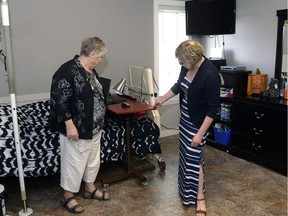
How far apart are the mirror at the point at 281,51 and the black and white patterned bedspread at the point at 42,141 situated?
60.4 inches

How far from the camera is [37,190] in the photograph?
2773mm

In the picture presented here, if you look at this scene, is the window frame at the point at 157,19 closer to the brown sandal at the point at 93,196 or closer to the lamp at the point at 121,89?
the lamp at the point at 121,89

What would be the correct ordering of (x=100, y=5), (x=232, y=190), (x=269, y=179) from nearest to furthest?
(x=232, y=190) → (x=269, y=179) → (x=100, y=5)

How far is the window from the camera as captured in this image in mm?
3992

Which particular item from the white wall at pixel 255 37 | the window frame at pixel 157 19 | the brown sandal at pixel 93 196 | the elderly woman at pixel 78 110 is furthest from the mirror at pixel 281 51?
the brown sandal at pixel 93 196

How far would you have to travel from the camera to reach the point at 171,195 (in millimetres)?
2662

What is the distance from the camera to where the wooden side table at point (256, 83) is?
3390 mm

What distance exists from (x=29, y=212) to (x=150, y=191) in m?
1.07

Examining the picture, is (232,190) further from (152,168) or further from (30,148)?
(30,148)

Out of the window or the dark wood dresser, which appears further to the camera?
the window

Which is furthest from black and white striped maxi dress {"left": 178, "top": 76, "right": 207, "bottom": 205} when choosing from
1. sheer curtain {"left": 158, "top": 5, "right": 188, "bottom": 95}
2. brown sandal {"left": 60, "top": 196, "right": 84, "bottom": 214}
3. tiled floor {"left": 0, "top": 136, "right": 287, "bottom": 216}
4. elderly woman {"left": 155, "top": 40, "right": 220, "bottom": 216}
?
sheer curtain {"left": 158, "top": 5, "right": 188, "bottom": 95}

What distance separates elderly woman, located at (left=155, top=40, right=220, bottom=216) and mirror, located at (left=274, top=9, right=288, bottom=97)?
4.89ft

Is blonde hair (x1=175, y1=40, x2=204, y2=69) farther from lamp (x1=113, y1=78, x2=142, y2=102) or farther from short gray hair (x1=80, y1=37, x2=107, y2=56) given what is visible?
lamp (x1=113, y1=78, x2=142, y2=102)

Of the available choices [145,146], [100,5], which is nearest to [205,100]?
[145,146]
